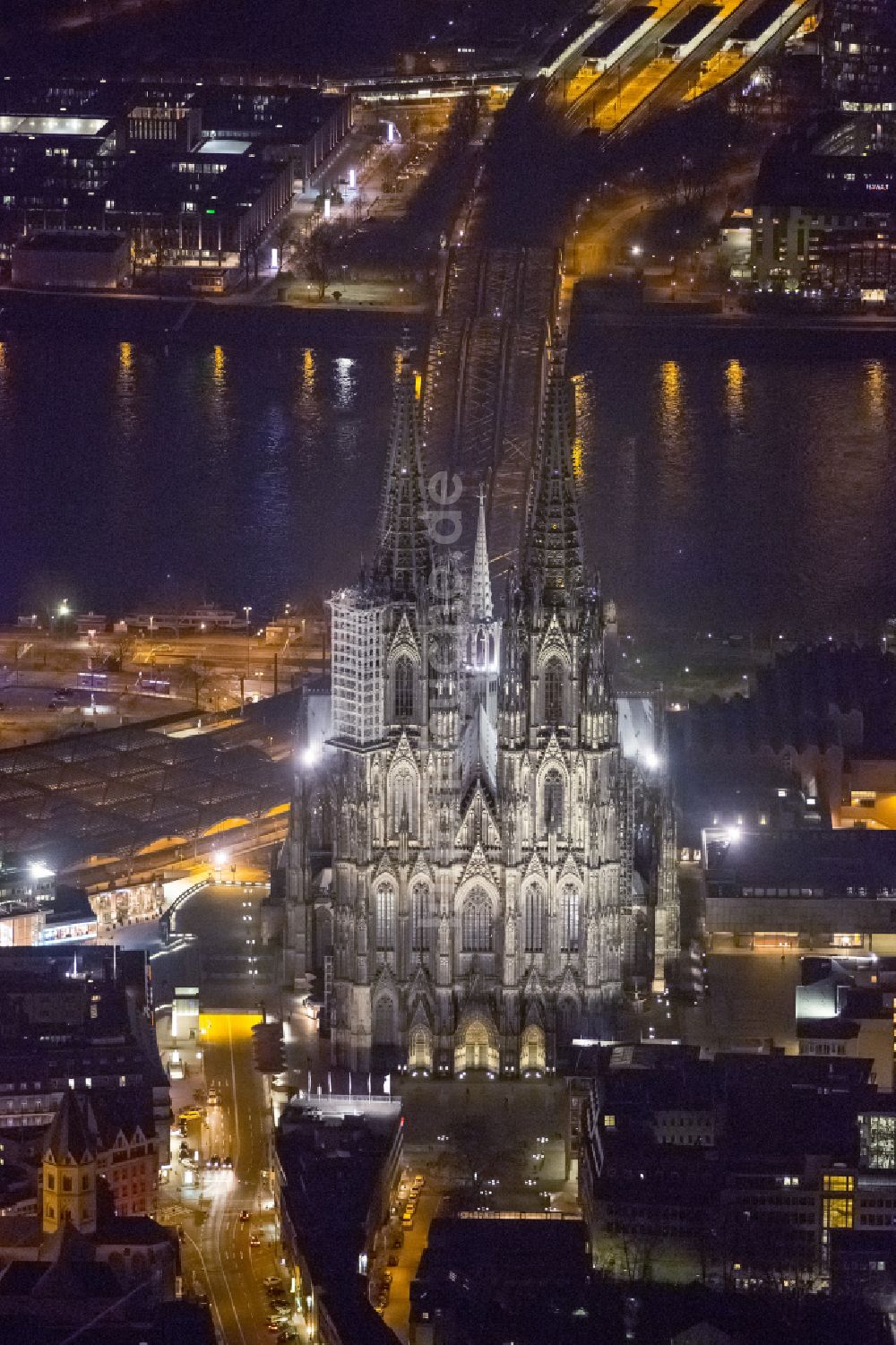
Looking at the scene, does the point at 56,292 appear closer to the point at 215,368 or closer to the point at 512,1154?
the point at 215,368

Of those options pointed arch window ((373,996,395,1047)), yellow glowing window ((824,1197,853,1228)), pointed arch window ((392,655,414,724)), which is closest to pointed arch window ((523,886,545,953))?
pointed arch window ((373,996,395,1047))

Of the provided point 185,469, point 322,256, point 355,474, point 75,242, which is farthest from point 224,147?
point 355,474

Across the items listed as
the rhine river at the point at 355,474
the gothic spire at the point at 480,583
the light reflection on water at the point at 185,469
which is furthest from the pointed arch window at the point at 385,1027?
the light reflection on water at the point at 185,469

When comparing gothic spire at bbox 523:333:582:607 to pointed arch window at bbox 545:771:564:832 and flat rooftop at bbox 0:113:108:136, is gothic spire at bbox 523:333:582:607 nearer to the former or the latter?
pointed arch window at bbox 545:771:564:832

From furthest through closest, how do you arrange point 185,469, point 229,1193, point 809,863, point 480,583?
point 185,469 < point 809,863 < point 480,583 < point 229,1193

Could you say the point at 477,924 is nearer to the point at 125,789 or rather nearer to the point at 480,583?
the point at 480,583

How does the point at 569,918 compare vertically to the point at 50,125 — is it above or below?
below
